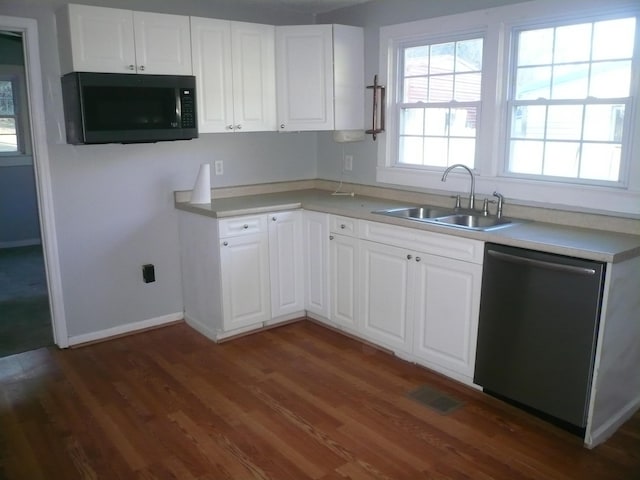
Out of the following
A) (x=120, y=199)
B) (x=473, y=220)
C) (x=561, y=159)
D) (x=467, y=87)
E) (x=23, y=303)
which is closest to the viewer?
(x=561, y=159)

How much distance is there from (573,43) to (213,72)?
2197 mm

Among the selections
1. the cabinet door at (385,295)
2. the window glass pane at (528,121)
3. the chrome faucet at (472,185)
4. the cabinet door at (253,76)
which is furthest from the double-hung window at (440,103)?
the cabinet door at (253,76)

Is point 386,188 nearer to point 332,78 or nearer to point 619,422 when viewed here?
point 332,78

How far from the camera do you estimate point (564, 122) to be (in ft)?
10.0

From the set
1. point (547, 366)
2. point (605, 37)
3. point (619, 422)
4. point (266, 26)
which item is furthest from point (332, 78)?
point (619, 422)

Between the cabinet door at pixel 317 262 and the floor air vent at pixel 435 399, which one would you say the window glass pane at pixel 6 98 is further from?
the floor air vent at pixel 435 399

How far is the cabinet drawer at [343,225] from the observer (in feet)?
11.6

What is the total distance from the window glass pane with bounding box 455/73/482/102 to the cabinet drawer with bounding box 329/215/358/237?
106cm

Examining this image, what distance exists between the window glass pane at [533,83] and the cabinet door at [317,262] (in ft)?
4.77

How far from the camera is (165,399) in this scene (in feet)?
9.78

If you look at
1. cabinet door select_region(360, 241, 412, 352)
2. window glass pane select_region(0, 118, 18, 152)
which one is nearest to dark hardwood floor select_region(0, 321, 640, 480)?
cabinet door select_region(360, 241, 412, 352)

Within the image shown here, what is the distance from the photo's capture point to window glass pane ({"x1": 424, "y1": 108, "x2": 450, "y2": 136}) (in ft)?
12.1

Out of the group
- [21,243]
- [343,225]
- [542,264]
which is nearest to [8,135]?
[21,243]

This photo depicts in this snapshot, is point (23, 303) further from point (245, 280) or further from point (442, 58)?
point (442, 58)
